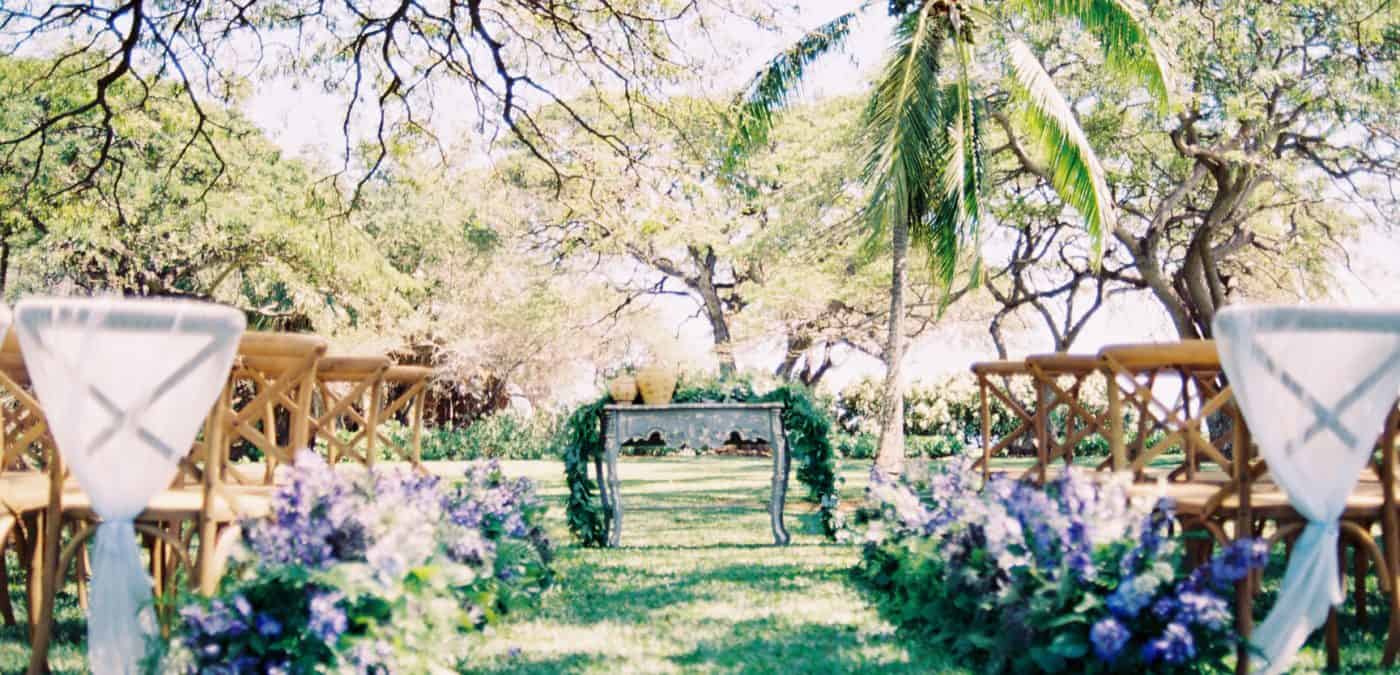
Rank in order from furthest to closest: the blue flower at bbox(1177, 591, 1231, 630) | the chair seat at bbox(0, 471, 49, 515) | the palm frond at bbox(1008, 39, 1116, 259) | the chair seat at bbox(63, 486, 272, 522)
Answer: the palm frond at bbox(1008, 39, 1116, 259) → the chair seat at bbox(0, 471, 49, 515) → the chair seat at bbox(63, 486, 272, 522) → the blue flower at bbox(1177, 591, 1231, 630)

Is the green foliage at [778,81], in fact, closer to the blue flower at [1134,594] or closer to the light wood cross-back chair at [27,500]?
the light wood cross-back chair at [27,500]

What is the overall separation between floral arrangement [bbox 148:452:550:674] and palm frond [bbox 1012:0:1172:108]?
8301 mm

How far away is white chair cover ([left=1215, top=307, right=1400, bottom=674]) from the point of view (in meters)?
→ 2.92

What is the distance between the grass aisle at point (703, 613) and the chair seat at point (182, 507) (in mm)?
878

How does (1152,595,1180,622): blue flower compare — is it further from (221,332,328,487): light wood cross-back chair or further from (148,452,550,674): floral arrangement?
(221,332,328,487): light wood cross-back chair

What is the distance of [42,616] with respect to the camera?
2982mm

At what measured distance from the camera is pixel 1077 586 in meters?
2.98

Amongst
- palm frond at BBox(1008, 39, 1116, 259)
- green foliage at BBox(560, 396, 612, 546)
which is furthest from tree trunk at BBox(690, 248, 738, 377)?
green foliage at BBox(560, 396, 612, 546)

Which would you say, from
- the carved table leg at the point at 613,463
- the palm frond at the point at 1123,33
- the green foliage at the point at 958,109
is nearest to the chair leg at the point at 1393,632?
the carved table leg at the point at 613,463

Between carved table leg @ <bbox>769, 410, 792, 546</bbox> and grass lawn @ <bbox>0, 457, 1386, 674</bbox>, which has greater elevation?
carved table leg @ <bbox>769, 410, 792, 546</bbox>

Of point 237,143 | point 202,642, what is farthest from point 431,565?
point 237,143

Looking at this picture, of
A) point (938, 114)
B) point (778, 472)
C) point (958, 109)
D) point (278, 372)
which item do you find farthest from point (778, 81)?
point (278, 372)

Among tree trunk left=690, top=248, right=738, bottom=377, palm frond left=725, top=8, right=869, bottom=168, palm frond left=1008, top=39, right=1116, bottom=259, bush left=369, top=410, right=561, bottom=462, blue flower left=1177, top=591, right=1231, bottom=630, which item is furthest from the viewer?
tree trunk left=690, top=248, right=738, bottom=377

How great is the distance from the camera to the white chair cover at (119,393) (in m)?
2.82
